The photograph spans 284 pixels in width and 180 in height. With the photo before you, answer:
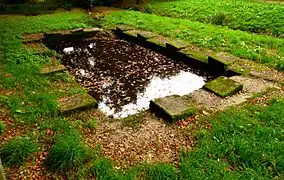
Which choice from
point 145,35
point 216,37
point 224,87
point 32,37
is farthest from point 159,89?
point 32,37

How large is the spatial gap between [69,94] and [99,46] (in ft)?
15.7

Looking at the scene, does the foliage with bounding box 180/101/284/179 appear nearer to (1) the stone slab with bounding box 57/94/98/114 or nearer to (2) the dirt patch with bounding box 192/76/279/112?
(2) the dirt patch with bounding box 192/76/279/112

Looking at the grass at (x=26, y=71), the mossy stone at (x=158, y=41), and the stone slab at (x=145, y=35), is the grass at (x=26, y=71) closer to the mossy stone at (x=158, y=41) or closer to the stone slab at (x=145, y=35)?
the stone slab at (x=145, y=35)

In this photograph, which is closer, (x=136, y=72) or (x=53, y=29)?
(x=136, y=72)

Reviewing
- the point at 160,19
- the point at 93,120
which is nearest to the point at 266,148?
the point at 93,120

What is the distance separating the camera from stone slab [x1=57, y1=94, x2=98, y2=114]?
5.84 metres

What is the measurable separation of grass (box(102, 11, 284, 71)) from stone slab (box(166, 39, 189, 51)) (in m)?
0.43

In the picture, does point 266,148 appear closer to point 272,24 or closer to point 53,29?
point 272,24

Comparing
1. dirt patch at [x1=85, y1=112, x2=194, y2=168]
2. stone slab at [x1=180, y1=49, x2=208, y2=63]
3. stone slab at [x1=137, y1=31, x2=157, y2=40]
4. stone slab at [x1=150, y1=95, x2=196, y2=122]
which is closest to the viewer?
dirt patch at [x1=85, y1=112, x2=194, y2=168]

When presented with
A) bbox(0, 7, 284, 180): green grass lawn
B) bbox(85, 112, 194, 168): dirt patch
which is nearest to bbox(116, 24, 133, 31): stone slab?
bbox(0, 7, 284, 180): green grass lawn

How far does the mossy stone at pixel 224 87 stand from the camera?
6.41 metres

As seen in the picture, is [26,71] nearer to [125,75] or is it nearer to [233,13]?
[125,75]

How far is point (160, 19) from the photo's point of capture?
44.3 ft

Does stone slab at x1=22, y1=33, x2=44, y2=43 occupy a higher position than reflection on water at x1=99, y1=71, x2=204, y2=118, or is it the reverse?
reflection on water at x1=99, y1=71, x2=204, y2=118
